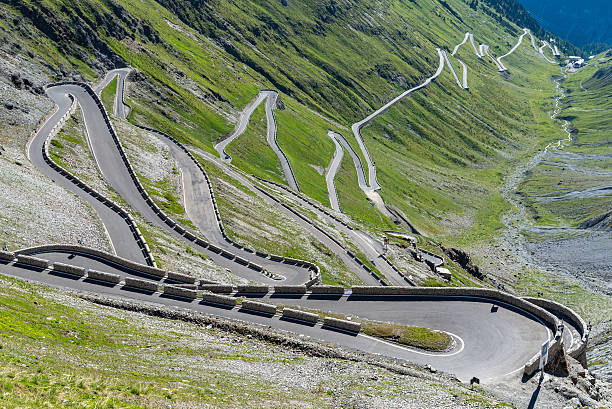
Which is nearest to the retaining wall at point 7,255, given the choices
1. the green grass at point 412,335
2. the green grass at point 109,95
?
the green grass at point 412,335

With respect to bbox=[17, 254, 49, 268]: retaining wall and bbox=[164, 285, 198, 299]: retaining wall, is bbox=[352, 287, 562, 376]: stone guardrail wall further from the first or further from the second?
bbox=[17, 254, 49, 268]: retaining wall

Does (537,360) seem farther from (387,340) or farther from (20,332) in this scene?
(20,332)

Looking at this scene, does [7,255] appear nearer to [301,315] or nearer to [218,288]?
[218,288]

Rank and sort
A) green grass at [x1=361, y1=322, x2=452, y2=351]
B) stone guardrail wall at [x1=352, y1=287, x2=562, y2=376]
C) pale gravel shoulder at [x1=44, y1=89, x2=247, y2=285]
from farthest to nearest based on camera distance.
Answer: pale gravel shoulder at [x1=44, y1=89, x2=247, y2=285] → stone guardrail wall at [x1=352, y1=287, x2=562, y2=376] → green grass at [x1=361, y1=322, x2=452, y2=351]

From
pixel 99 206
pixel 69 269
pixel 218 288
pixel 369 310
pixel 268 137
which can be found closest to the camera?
pixel 69 269

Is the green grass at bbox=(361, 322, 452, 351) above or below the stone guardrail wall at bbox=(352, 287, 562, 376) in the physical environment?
below

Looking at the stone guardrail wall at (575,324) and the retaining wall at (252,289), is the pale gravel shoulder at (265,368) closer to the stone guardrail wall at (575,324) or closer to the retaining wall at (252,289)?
the retaining wall at (252,289)

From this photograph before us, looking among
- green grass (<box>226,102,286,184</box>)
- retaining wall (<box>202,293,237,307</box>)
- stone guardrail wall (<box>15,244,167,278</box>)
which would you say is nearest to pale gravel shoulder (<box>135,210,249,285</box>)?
stone guardrail wall (<box>15,244,167,278</box>)

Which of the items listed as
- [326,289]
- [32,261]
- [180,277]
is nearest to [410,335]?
[326,289]

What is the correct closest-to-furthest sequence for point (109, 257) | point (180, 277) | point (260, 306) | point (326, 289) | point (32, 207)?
point (260, 306) → point (180, 277) → point (109, 257) → point (326, 289) → point (32, 207)
